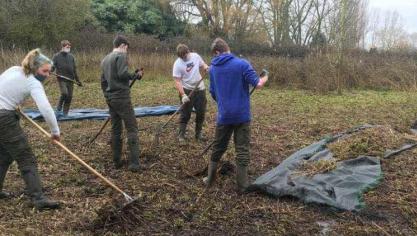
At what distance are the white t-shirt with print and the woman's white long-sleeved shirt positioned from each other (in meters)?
3.23

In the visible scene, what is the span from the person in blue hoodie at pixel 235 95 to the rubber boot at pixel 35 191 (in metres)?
1.92

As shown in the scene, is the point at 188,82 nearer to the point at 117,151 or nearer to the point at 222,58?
the point at 117,151

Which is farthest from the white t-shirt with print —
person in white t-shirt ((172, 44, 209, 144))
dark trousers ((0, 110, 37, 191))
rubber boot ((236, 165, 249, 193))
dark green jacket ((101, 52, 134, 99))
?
dark trousers ((0, 110, 37, 191))

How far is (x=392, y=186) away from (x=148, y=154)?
3.23 metres

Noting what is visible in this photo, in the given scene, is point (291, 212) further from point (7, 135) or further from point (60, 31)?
point (60, 31)

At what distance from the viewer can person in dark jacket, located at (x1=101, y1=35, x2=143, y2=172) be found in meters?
5.84

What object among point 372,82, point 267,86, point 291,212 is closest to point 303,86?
point 267,86

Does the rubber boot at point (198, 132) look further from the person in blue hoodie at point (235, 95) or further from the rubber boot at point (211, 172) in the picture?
the person in blue hoodie at point (235, 95)

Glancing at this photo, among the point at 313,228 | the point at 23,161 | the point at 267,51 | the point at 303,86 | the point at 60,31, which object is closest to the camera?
the point at 313,228

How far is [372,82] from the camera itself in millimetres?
17812

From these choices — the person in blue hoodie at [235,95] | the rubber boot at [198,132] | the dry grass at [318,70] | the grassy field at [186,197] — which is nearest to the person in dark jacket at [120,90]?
the grassy field at [186,197]

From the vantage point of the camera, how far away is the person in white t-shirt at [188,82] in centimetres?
744

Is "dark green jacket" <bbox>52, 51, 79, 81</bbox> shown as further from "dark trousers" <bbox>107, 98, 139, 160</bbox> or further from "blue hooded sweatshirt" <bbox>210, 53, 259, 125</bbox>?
"blue hooded sweatshirt" <bbox>210, 53, 259, 125</bbox>

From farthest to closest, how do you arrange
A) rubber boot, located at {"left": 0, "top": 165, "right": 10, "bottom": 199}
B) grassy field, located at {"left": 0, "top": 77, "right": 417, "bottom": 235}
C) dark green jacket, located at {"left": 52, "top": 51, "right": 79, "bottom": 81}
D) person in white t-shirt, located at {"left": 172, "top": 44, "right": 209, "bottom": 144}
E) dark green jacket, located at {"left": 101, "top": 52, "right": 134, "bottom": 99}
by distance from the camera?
dark green jacket, located at {"left": 52, "top": 51, "right": 79, "bottom": 81} < person in white t-shirt, located at {"left": 172, "top": 44, "right": 209, "bottom": 144} < dark green jacket, located at {"left": 101, "top": 52, "right": 134, "bottom": 99} < rubber boot, located at {"left": 0, "top": 165, "right": 10, "bottom": 199} < grassy field, located at {"left": 0, "top": 77, "right": 417, "bottom": 235}
